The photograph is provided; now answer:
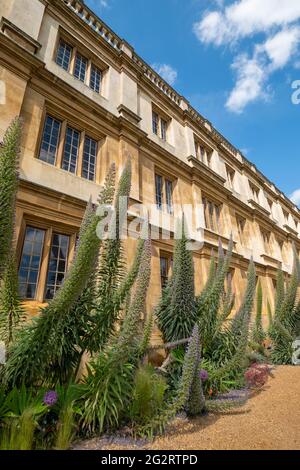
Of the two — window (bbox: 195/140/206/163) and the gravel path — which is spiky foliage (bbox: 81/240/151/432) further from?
window (bbox: 195/140/206/163)

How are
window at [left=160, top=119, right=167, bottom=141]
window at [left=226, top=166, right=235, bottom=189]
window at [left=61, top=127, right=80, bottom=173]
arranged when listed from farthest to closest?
window at [left=226, top=166, right=235, bottom=189] → window at [left=160, top=119, right=167, bottom=141] → window at [left=61, top=127, right=80, bottom=173]

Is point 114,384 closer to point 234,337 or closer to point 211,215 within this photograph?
point 234,337

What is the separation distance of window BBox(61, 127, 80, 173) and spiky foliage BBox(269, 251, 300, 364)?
333 inches

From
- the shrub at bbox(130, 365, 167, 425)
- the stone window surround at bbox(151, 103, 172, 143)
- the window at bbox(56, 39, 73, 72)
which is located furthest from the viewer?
the stone window surround at bbox(151, 103, 172, 143)

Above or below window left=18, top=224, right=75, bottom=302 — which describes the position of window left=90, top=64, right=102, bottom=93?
above

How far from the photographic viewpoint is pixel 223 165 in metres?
16.2

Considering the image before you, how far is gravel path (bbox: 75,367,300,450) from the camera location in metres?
3.04

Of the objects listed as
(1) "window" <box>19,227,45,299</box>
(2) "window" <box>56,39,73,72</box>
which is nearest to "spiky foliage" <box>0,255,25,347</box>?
(1) "window" <box>19,227,45,299</box>

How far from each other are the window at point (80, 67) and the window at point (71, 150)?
258 centimetres

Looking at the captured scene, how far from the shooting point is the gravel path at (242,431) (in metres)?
3.04

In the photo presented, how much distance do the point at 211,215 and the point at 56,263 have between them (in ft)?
30.9

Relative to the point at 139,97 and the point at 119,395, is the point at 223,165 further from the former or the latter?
the point at 119,395

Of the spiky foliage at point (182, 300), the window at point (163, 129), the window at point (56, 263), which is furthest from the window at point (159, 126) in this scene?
the spiky foliage at point (182, 300)

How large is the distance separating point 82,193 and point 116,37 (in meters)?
8.62
